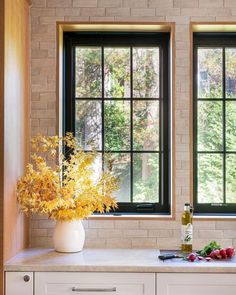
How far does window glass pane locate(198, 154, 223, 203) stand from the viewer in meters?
3.33

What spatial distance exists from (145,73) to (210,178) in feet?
2.79

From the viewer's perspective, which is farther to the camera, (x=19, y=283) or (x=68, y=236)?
(x=68, y=236)

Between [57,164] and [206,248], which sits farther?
[57,164]

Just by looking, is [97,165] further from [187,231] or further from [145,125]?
[187,231]

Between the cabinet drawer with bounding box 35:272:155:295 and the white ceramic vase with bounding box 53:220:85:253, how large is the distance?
0.29 meters

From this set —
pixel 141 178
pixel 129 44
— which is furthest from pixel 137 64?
pixel 141 178

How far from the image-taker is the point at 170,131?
325 cm

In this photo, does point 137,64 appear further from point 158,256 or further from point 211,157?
point 158,256

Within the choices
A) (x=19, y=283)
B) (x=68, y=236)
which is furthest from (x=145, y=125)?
(x=19, y=283)

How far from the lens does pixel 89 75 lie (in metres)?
3.38

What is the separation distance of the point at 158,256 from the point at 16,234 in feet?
2.79

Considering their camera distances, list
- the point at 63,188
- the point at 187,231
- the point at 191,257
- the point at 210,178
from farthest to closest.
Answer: the point at 210,178 < the point at 187,231 < the point at 63,188 < the point at 191,257

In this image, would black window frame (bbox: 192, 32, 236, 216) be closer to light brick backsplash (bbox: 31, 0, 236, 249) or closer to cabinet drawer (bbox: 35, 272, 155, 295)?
light brick backsplash (bbox: 31, 0, 236, 249)

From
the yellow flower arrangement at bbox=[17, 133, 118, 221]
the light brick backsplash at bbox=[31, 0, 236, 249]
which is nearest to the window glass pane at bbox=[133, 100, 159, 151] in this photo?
the light brick backsplash at bbox=[31, 0, 236, 249]
